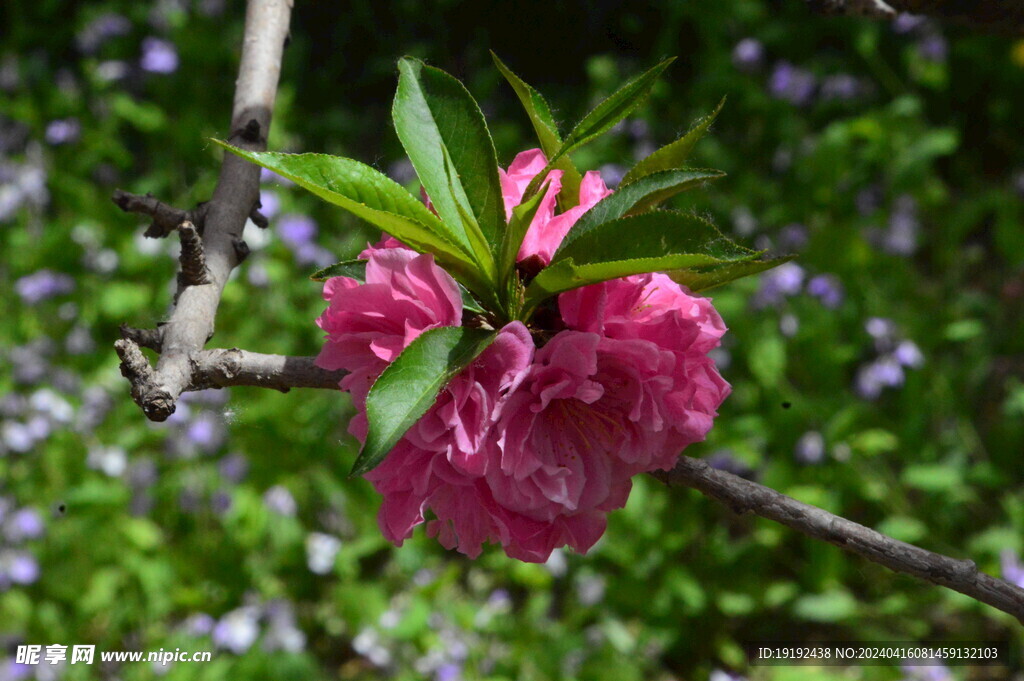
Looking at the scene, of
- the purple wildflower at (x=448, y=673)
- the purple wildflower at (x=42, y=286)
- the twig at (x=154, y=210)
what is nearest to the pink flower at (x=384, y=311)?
the twig at (x=154, y=210)

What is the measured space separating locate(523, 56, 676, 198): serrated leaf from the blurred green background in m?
1.28

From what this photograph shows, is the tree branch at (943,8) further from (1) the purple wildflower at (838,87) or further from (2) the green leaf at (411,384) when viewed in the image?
(1) the purple wildflower at (838,87)

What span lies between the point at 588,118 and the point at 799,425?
192 cm

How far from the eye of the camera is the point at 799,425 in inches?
95.0

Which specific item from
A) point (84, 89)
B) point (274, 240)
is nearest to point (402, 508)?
point (274, 240)

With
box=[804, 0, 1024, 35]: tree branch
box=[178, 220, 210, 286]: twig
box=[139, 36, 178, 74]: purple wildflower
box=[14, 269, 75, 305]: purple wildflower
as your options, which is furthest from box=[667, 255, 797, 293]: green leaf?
box=[139, 36, 178, 74]: purple wildflower

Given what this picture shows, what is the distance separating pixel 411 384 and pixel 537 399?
0.35 ft

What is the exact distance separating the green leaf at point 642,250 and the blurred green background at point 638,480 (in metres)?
1.31

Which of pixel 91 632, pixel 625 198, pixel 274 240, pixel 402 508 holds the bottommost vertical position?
pixel 91 632

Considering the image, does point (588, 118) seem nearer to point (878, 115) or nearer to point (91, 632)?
point (91, 632)

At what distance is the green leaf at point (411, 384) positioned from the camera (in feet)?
1.88

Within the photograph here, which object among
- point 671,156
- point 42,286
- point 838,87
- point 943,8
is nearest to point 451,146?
point 671,156

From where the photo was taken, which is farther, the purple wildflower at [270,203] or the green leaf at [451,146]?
the purple wildflower at [270,203]

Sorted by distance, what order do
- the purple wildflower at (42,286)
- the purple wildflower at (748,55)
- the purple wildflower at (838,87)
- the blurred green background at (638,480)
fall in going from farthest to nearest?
the purple wildflower at (838,87), the purple wildflower at (748,55), the purple wildflower at (42,286), the blurred green background at (638,480)
